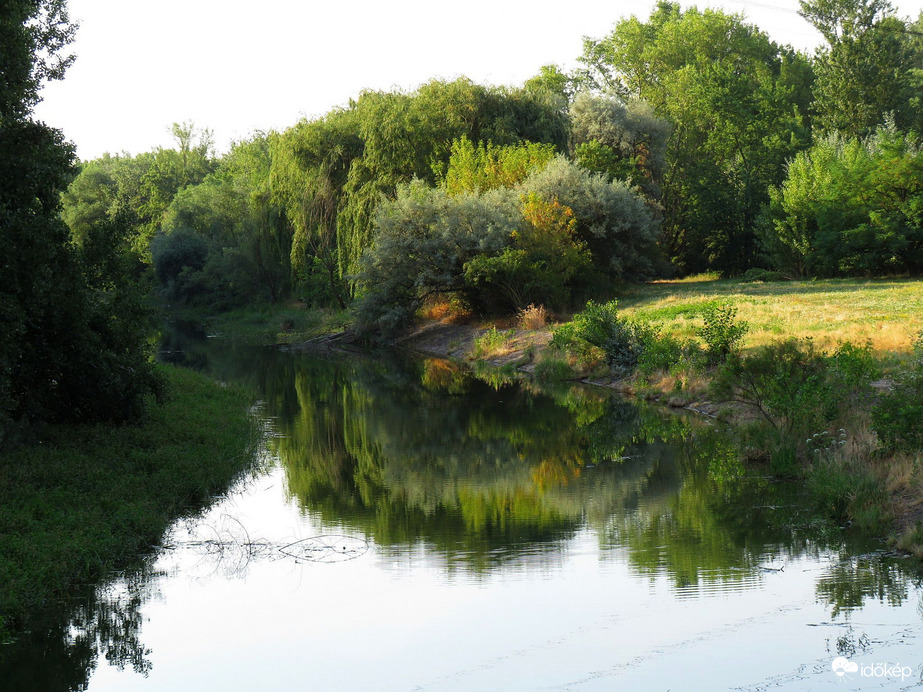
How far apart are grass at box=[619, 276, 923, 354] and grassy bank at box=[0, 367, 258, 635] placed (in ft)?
38.0

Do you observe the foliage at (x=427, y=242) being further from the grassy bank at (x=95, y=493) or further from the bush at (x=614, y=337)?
the grassy bank at (x=95, y=493)

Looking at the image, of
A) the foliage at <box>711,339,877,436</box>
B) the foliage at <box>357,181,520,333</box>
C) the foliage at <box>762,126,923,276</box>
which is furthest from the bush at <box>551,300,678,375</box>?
the foliage at <box>762,126,923,276</box>

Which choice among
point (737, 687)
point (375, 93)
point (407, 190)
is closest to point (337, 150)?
point (375, 93)

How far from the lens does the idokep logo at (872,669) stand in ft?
23.4

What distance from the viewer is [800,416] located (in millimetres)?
14250

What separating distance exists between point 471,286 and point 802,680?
96.8ft

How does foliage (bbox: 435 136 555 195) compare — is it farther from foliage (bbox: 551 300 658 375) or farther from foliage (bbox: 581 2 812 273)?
foliage (bbox: 581 2 812 273)

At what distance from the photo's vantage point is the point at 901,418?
462 inches

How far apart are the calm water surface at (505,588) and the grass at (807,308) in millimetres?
6261

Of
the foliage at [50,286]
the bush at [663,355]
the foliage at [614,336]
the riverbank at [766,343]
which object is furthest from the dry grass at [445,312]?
the foliage at [50,286]

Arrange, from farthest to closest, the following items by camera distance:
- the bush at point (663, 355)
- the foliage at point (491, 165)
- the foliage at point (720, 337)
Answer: the foliage at point (491, 165) → the bush at point (663, 355) → the foliage at point (720, 337)

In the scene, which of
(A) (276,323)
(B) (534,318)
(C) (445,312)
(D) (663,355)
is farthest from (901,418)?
(A) (276,323)

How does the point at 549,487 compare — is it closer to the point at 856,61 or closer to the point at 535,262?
the point at 535,262

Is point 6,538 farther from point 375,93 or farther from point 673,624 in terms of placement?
point 375,93
